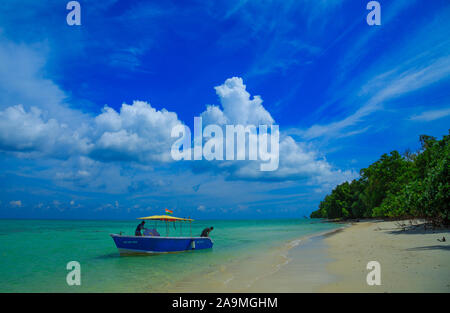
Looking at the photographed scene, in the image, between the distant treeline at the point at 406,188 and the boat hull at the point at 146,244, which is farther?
the boat hull at the point at 146,244

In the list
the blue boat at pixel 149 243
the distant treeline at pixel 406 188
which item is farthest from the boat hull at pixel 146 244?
the distant treeline at pixel 406 188

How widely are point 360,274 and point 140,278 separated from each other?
1005 cm

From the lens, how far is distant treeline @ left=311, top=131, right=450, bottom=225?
15.3m

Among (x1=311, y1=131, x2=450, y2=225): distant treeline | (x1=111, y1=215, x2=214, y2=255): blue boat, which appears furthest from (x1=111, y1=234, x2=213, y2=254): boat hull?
(x1=311, y1=131, x2=450, y2=225): distant treeline

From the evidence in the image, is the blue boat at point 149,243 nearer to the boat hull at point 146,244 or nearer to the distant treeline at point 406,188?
the boat hull at point 146,244

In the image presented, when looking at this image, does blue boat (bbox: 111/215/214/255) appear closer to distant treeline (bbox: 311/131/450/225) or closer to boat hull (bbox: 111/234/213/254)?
boat hull (bbox: 111/234/213/254)

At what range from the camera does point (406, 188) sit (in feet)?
79.6

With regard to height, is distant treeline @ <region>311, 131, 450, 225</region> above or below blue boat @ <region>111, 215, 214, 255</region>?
above

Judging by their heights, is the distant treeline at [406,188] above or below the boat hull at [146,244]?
above

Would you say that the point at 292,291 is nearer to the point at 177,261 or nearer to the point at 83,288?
the point at 83,288

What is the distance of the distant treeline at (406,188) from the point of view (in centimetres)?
1532

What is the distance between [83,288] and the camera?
12.6 m
